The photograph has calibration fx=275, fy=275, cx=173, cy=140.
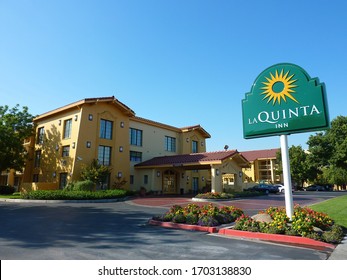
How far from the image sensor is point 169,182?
32.3 m

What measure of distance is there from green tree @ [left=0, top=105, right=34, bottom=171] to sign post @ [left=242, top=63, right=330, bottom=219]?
25.6 m

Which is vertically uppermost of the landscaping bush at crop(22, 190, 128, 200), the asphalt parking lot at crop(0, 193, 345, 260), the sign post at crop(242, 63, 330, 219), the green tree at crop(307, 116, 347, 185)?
the green tree at crop(307, 116, 347, 185)

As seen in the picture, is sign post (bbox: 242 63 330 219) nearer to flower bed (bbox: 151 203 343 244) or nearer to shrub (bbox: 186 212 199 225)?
flower bed (bbox: 151 203 343 244)

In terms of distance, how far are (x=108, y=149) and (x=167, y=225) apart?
18.9 m

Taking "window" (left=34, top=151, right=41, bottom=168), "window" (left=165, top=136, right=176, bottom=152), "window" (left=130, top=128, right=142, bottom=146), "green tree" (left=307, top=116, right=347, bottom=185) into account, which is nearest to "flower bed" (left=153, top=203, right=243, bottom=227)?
"window" (left=130, top=128, right=142, bottom=146)

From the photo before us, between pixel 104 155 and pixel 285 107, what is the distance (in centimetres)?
2121

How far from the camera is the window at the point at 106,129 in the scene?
28.0 m

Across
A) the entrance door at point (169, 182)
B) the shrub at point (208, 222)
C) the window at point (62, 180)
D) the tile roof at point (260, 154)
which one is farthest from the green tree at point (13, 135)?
the tile roof at point (260, 154)

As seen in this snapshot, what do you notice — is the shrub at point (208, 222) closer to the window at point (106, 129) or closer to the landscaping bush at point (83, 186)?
the landscaping bush at point (83, 186)

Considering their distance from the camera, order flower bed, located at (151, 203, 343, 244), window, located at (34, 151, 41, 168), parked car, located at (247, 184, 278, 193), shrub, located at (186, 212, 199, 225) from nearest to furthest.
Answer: flower bed, located at (151, 203, 343, 244)
shrub, located at (186, 212, 199, 225)
window, located at (34, 151, 41, 168)
parked car, located at (247, 184, 278, 193)

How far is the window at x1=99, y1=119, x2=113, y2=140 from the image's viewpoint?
28.0 m

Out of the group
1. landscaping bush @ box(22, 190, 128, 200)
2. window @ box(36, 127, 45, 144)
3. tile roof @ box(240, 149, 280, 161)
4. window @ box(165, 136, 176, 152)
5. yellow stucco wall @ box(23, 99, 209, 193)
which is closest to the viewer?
landscaping bush @ box(22, 190, 128, 200)
